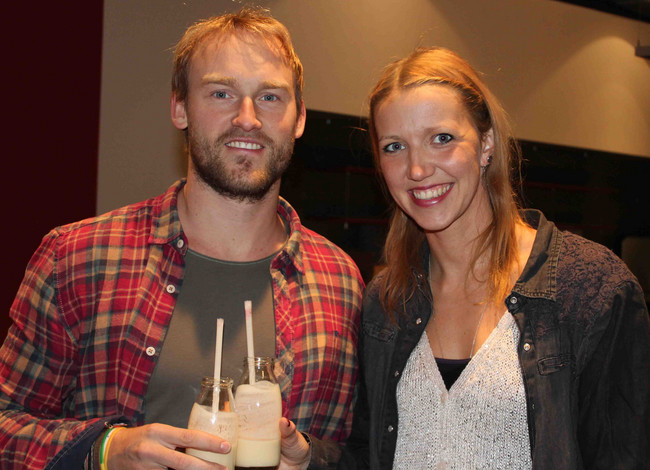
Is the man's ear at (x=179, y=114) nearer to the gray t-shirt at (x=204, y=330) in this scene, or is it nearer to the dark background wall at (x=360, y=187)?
the gray t-shirt at (x=204, y=330)

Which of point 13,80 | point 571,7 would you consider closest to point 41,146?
point 13,80

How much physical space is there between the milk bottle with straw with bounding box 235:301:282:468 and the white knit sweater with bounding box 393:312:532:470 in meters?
0.46

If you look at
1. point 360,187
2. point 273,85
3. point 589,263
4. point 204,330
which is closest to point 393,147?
point 273,85

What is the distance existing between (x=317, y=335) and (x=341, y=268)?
0.27 metres

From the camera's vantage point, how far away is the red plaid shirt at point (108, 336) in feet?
6.15

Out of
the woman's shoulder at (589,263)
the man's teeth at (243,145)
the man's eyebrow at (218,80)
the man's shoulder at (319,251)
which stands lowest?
the woman's shoulder at (589,263)

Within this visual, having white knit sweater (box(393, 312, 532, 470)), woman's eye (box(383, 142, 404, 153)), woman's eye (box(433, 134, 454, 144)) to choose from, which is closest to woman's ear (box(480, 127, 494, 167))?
woman's eye (box(433, 134, 454, 144))

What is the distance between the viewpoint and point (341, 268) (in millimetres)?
2254

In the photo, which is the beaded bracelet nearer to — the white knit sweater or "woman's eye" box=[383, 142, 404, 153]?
the white knit sweater

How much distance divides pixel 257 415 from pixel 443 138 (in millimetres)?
921

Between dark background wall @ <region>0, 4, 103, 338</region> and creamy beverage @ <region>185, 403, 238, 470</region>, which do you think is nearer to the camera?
creamy beverage @ <region>185, 403, 238, 470</region>

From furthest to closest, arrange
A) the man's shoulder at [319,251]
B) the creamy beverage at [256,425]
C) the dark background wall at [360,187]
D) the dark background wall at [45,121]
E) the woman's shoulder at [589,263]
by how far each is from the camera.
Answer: the dark background wall at [360,187]
the dark background wall at [45,121]
the man's shoulder at [319,251]
the woman's shoulder at [589,263]
the creamy beverage at [256,425]

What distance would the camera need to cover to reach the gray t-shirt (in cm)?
188

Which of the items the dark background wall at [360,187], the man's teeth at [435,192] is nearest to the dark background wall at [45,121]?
the dark background wall at [360,187]
